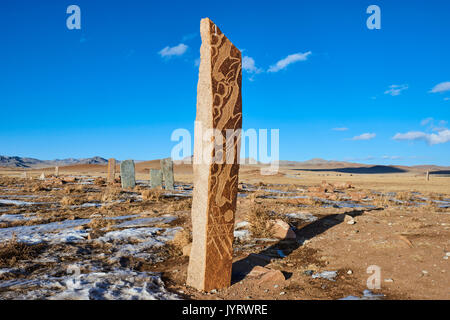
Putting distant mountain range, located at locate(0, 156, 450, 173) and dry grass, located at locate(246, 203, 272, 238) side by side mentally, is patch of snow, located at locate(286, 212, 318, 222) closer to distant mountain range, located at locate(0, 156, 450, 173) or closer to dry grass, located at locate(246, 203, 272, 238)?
dry grass, located at locate(246, 203, 272, 238)

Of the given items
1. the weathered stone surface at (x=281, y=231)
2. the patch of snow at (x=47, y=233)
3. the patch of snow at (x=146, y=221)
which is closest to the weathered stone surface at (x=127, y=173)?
the patch of snow at (x=146, y=221)

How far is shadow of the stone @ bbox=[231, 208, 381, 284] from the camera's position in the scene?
193 inches

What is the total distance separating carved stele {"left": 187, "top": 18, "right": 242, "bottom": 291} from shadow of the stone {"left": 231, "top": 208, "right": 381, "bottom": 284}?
0.57 m

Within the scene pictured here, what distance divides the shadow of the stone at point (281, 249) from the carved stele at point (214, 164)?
573 mm

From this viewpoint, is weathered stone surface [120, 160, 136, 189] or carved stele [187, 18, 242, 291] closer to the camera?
carved stele [187, 18, 242, 291]

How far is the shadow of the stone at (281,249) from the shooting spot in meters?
4.90

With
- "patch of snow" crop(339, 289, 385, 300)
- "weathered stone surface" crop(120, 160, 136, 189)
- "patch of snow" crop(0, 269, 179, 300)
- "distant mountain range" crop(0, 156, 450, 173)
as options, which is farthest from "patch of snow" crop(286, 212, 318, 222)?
"distant mountain range" crop(0, 156, 450, 173)

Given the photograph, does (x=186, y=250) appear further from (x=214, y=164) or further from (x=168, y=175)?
(x=168, y=175)

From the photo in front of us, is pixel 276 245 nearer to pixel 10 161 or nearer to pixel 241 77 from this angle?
pixel 241 77

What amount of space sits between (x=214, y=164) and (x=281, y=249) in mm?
3176

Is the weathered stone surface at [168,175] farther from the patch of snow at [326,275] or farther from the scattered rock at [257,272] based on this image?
the patch of snow at [326,275]

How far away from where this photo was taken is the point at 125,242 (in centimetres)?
654
